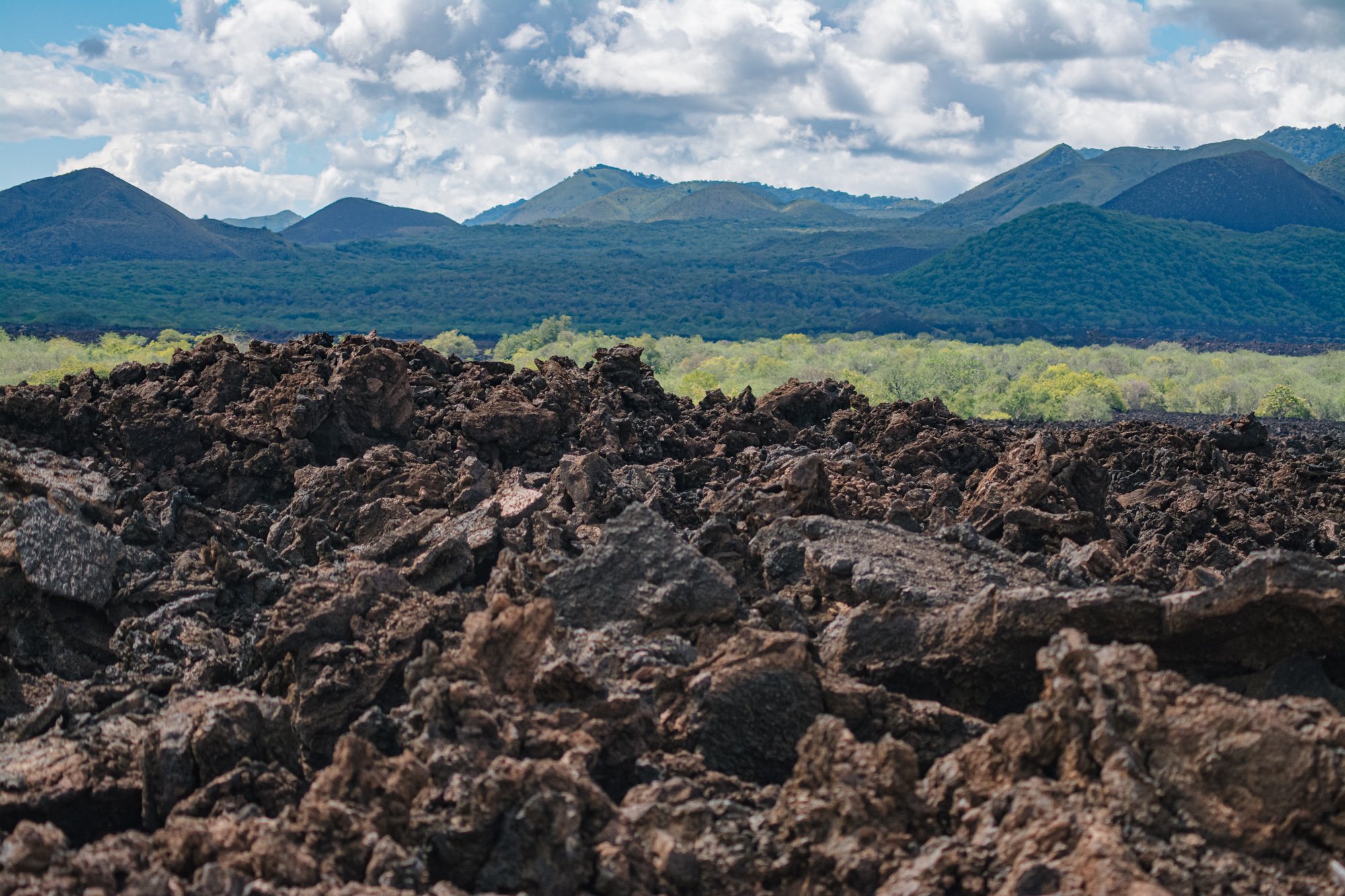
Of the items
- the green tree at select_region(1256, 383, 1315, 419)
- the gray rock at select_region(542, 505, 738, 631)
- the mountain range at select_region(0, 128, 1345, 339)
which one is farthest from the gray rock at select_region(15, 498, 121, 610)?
the mountain range at select_region(0, 128, 1345, 339)

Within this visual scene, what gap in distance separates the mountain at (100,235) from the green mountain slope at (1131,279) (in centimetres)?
10027

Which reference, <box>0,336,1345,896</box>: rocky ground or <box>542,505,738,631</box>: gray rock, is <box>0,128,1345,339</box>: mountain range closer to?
<box>0,336,1345,896</box>: rocky ground

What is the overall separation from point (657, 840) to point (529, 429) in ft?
29.2

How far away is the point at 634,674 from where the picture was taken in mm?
6594

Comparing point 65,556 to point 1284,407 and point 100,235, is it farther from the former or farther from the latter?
point 100,235

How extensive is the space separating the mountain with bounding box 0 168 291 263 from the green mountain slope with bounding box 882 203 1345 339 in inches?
3947

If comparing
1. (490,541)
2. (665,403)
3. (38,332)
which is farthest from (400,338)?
(490,541)

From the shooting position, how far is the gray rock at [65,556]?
8.66 metres

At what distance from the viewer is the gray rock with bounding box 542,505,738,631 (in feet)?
24.6

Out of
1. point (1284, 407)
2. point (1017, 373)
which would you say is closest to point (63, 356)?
point (1017, 373)

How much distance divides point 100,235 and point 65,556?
197183 millimetres

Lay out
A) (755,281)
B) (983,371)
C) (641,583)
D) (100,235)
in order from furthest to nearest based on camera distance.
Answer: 1. (100,235)
2. (755,281)
3. (983,371)
4. (641,583)

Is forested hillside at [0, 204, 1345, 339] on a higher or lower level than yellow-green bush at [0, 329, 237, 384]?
higher

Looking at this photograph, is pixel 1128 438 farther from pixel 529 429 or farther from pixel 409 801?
pixel 409 801
